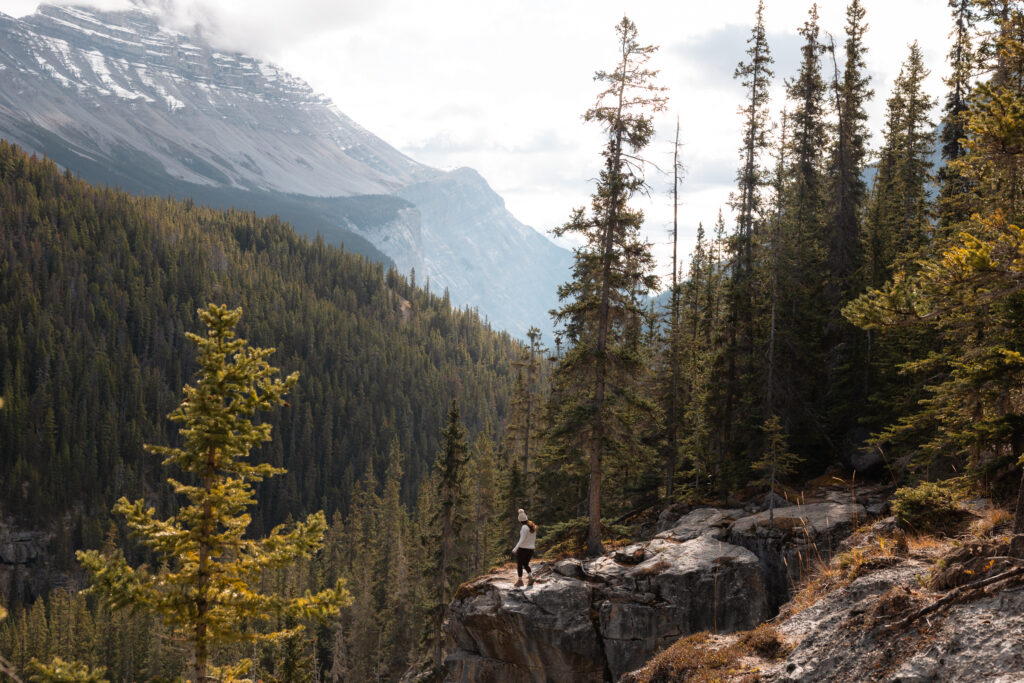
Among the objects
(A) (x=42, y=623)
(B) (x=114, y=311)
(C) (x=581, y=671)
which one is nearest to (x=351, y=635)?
(A) (x=42, y=623)

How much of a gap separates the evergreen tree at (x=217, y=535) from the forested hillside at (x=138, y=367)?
382 ft

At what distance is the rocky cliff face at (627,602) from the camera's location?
17.0 metres

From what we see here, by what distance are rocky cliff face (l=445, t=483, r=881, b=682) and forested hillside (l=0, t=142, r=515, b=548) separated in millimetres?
107419

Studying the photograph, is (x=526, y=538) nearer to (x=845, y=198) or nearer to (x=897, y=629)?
(x=897, y=629)

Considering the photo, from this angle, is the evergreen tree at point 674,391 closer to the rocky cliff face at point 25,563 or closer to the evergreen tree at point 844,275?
the evergreen tree at point 844,275

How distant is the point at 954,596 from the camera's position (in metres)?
6.44

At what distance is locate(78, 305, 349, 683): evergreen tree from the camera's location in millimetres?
9102

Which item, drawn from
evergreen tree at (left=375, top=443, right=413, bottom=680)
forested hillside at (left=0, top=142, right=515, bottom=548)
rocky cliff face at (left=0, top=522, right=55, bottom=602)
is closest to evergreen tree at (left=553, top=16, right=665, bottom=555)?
evergreen tree at (left=375, top=443, right=413, bottom=680)

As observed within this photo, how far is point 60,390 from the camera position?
138875 mm

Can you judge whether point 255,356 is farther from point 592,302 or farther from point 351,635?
point 351,635

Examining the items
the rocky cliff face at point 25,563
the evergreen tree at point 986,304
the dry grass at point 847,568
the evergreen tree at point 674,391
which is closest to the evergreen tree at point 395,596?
the evergreen tree at point 674,391

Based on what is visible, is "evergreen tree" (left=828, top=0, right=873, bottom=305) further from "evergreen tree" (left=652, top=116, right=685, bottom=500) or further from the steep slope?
the steep slope

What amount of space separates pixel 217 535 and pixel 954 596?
918cm

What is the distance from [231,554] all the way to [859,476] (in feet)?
69.9
